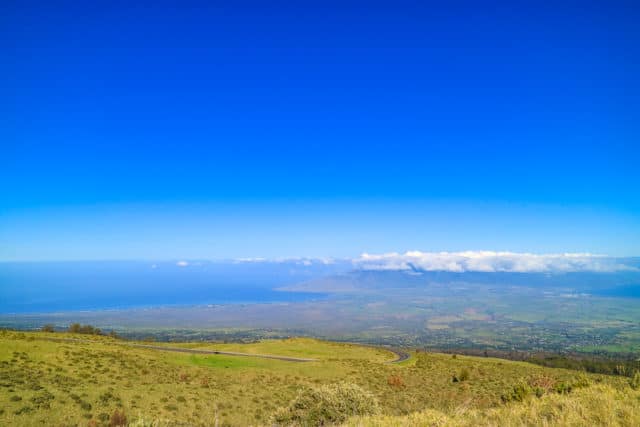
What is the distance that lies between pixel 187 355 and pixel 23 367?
1491 centimetres

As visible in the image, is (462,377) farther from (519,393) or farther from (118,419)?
(118,419)

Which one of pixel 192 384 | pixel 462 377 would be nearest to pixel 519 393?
pixel 462 377

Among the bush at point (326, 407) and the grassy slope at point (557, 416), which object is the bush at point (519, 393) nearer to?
the grassy slope at point (557, 416)

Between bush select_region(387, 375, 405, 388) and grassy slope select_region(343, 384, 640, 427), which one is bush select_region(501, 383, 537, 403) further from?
bush select_region(387, 375, 405, 388)

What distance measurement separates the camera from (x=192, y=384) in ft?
72.6

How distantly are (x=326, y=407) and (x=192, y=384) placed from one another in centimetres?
1274

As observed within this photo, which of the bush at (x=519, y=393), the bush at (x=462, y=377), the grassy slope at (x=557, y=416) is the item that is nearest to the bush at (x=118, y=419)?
the grassy slope at (x=557, y=416)

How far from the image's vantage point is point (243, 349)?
4291 cm

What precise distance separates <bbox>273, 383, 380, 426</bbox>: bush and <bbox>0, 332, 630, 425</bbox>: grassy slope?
3.27 metres

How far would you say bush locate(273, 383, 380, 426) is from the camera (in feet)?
41.1

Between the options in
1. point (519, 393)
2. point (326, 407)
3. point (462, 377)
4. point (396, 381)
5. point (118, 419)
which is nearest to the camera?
point (326, 407)

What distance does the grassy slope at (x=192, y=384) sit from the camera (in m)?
15.5

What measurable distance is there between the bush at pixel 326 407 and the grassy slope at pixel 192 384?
129 inches

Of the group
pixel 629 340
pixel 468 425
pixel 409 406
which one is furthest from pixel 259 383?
pixel 629 340
